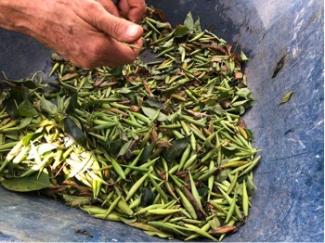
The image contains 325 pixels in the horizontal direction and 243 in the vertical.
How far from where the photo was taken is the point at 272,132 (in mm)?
1268

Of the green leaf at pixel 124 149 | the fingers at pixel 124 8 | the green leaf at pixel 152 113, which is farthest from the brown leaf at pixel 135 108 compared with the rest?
the fingers at pixel 124 8

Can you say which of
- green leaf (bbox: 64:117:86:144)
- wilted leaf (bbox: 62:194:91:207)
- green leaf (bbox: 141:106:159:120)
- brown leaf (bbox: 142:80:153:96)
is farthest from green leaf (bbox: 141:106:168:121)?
wilted leaf (bbox: 62:194:91:207)

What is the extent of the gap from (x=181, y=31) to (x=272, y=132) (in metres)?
0.58

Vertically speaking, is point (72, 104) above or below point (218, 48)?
below

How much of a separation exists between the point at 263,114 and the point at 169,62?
40cm

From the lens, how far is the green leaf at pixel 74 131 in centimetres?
122

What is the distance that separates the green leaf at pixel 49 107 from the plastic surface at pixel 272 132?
268 mm

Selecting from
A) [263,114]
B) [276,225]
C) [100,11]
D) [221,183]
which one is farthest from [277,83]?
[100,11]

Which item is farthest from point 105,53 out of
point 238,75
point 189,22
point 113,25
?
point 189,22

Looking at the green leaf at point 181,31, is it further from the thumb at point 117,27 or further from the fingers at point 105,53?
the thumb at point 117,27

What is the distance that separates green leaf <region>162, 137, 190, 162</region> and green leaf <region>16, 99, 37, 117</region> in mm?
388

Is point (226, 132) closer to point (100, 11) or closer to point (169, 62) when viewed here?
point (169, 62)

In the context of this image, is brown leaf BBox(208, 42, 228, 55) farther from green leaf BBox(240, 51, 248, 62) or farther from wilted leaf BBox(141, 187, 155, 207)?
wilted leaf BBox(141, 187, 155, 207)

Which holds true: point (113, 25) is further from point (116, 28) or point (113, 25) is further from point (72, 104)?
point (72, 104)
